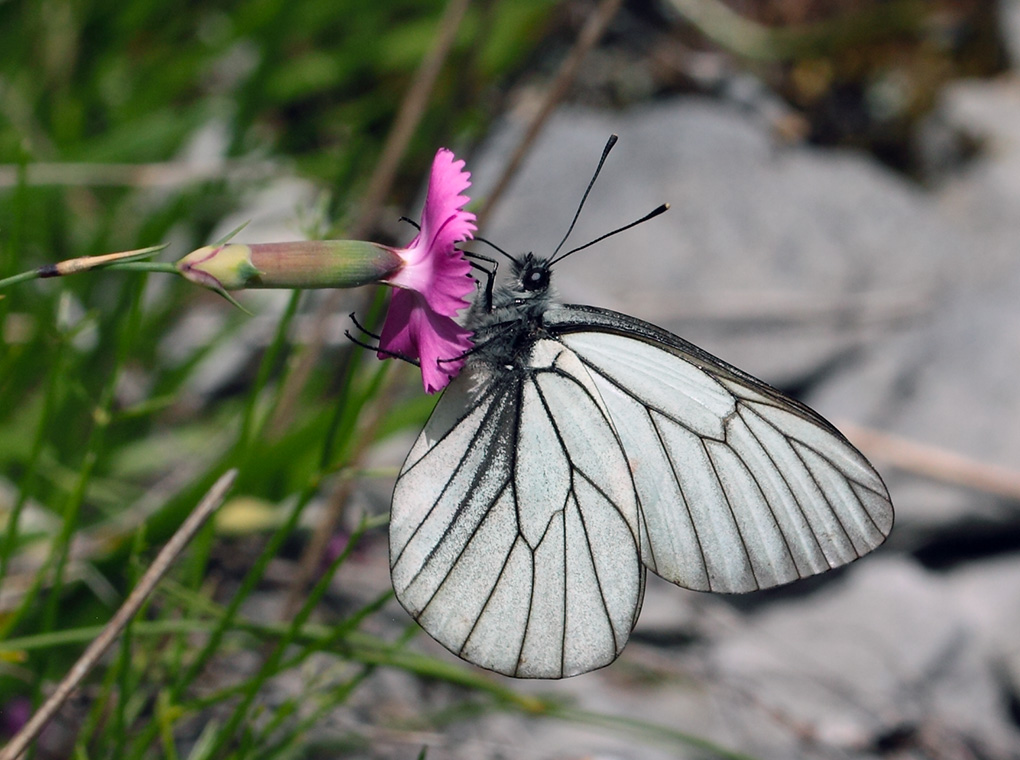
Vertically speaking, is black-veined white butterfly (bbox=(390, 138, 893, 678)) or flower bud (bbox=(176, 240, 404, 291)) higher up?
black-veined white butterfly (bbox=(390, 138, 893, 678))

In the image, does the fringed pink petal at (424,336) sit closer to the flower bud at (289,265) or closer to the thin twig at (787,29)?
the flower bud at (289,265)

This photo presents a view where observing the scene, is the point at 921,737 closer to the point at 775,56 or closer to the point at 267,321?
the point at 267,321

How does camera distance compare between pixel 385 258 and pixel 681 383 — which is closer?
pixel 385 258

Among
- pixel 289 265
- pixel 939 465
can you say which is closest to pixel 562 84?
pixel 289 265

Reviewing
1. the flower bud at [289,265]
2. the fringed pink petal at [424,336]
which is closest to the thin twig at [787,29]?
the fringed pink petal at [424,336]

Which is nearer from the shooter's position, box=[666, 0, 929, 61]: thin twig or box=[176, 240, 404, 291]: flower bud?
box=[176, 240, 404, 291]: flower bud

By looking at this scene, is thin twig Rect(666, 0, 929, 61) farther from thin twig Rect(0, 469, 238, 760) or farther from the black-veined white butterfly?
thin twig Rect(0, 469, 238, 760)

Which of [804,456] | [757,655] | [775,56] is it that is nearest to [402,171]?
[775,56]

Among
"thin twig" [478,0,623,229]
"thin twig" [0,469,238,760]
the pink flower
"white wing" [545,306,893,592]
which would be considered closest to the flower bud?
the pink flower

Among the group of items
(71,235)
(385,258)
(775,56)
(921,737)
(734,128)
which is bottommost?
(385,258)
